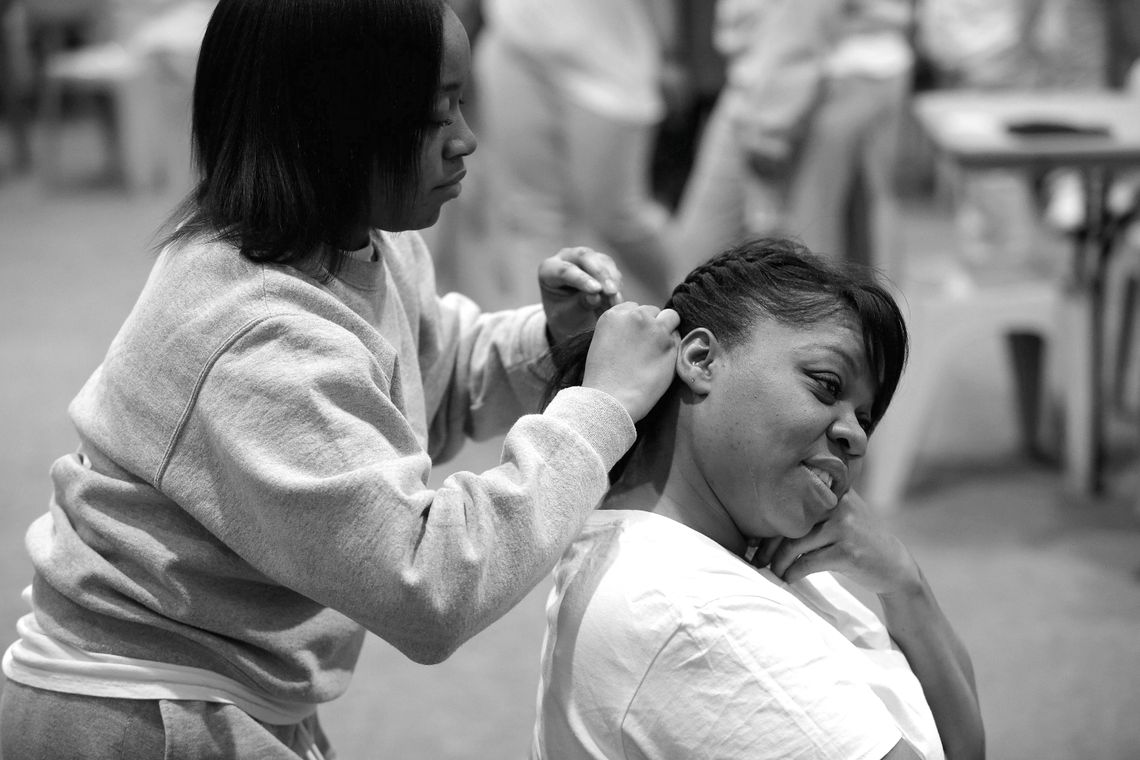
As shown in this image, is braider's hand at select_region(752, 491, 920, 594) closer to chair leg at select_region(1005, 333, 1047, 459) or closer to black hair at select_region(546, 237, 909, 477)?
black hair at select_region(546, 237, 909, 477)

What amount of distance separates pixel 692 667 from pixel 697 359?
0.91ft

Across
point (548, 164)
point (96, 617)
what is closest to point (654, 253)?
point (548, 164)

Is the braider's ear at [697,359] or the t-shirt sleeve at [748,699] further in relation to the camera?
the braider's ear at [697,359]

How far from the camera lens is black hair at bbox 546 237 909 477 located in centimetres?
118

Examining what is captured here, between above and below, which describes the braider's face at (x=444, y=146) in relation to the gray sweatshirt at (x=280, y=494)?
above

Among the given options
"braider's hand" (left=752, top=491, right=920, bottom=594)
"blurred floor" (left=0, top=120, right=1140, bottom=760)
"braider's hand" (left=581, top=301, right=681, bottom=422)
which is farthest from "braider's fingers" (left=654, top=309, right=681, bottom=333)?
"blurred floor" (left=0, top=120, right=1140, bottom=760)

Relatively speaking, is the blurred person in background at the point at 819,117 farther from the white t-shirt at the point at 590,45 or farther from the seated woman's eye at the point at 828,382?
the seated woman's eye at the point at 828,382

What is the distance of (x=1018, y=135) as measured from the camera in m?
2.99

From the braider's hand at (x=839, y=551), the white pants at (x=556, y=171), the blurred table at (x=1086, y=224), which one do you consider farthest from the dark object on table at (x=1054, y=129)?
the braider's hand at (x=839, y=551)

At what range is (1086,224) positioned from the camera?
3244mm

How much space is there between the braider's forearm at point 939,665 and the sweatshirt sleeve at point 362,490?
14.8 inches

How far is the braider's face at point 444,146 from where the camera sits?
110 cm

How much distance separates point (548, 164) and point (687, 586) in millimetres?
2703

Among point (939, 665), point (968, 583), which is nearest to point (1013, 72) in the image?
Result: point (968, 583)
